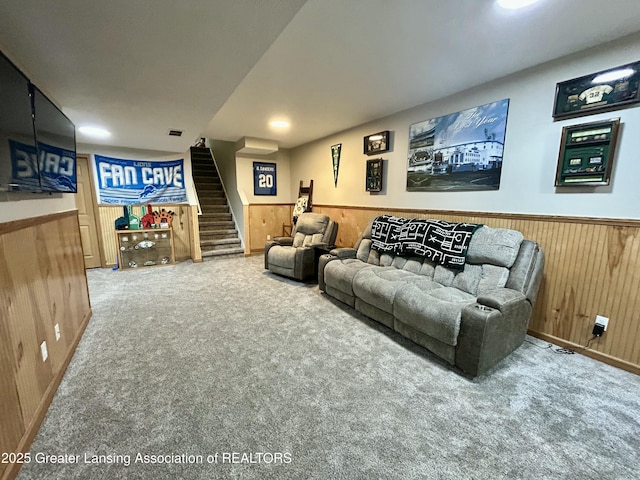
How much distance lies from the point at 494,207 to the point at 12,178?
3.61 metres

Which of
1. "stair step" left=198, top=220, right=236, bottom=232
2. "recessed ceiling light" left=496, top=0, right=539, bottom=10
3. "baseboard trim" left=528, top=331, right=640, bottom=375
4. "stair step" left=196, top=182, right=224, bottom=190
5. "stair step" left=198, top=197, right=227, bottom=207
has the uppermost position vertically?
"recessed ceiling light" left=496, top=0, right=539, bottom=10

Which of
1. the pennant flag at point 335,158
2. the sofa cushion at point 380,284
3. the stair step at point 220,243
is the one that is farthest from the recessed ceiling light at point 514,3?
the stair step at point 220,243

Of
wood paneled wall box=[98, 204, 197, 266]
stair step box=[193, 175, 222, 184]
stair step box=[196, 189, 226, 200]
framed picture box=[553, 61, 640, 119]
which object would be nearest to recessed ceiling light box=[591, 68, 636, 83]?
framed picture box=[553, 61, 640, 119]

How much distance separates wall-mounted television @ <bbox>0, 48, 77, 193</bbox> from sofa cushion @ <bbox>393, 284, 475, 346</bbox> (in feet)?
8.31

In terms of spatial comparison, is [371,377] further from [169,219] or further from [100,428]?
[169,219]

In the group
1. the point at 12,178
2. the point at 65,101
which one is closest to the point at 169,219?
the point at 65,101

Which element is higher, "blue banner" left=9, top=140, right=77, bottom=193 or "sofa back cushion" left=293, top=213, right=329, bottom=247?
"blue banner" left=9, top=140, right=77, bottom=193

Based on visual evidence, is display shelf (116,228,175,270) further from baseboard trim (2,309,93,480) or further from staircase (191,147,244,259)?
baseboard trim (2,309,93,480)

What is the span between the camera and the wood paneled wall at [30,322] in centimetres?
126

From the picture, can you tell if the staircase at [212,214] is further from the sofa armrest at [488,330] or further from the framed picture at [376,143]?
the sofa armrest at [488,330]

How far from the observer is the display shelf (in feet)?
14.5

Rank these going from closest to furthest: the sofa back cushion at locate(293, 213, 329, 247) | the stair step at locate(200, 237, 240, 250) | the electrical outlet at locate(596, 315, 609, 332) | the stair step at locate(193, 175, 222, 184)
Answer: the electrical outlet at locate(596, 315, 609, 332) → the sofa back cushion at locate(293, 213, 329, 247) → the stair step at locate(200, 237, 240, 250) → the stair step at locate(193, 175, 222, 184)

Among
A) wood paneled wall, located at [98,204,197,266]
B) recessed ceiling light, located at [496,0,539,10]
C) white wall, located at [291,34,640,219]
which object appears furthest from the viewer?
wood paneled wall, located at [98,204,197,266]

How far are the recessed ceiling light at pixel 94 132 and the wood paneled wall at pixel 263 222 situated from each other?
2.49m
